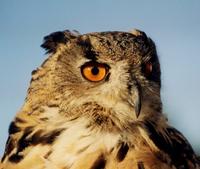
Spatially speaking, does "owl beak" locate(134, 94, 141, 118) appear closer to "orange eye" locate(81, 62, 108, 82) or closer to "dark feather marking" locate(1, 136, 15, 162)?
"orange eye" locate(81, 62, 108, 82)

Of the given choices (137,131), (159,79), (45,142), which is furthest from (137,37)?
(45,142)

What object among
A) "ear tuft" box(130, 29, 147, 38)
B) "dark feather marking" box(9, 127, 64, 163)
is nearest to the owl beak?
"dark feather marking" box(9, 127, 64, 163)

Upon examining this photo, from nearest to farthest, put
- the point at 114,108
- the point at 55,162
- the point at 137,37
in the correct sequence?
the point at 55,162, the point at 114,108, the point at 137,37

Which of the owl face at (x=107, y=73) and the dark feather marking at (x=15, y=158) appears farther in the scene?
the owl face at (x=107, y=73)

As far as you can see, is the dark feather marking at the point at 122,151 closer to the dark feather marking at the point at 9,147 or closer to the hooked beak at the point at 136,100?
the hooked beak at the point at 136,100

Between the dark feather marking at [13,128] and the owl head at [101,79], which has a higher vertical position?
the owl head at [101,79]

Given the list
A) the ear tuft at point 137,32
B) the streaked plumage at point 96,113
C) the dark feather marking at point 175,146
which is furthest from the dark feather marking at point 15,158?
the ear tuft at point 137,32

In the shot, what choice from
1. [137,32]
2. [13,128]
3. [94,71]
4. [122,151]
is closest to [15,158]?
[13,128]

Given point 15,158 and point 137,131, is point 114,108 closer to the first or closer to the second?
point 137,131
